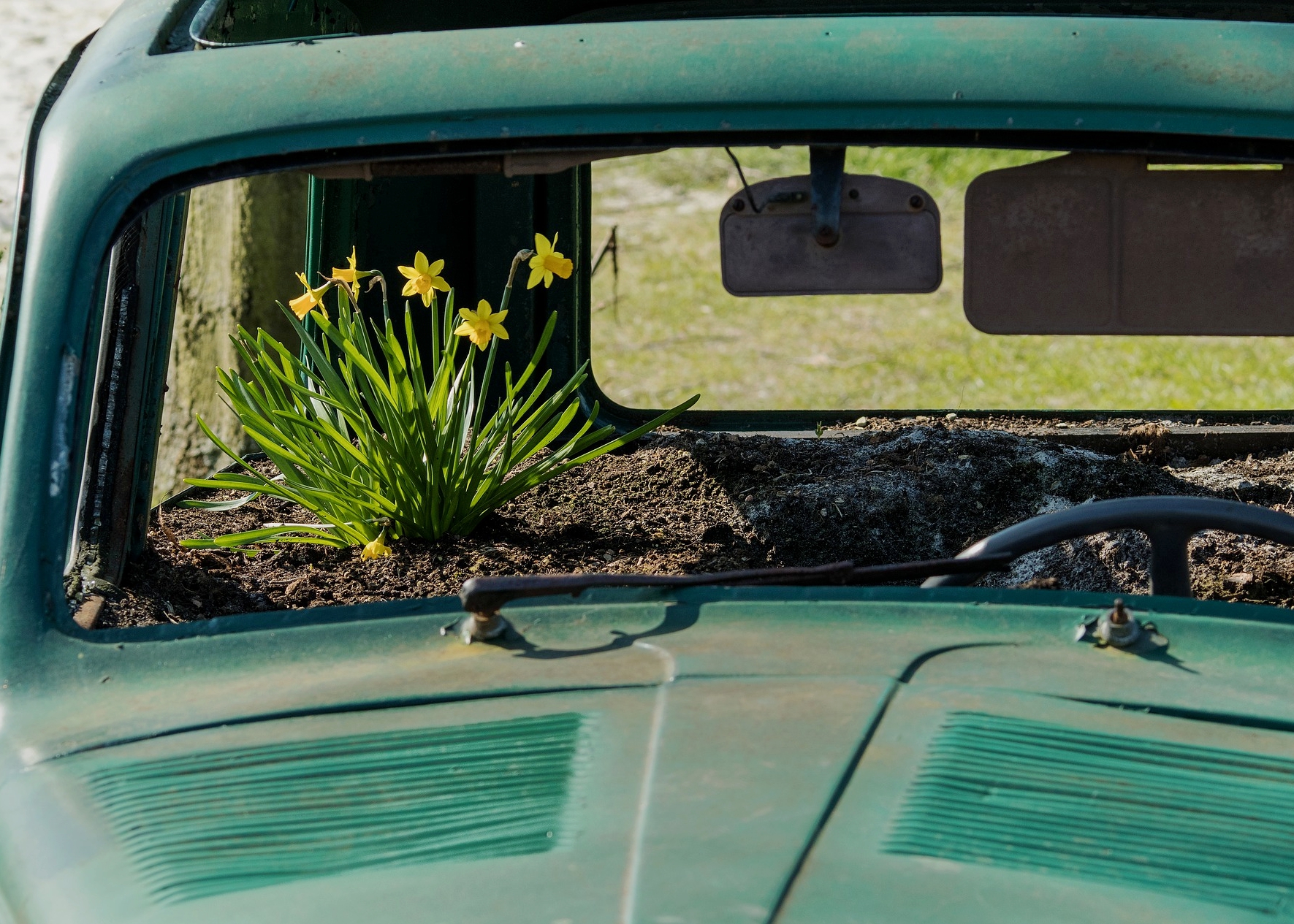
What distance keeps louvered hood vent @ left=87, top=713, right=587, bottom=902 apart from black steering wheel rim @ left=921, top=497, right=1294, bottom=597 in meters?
0.51

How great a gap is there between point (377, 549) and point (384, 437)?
0.20 m

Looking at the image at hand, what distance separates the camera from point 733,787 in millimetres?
1125

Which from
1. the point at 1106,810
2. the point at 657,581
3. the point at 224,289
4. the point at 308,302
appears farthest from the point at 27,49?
the point at 1106,810

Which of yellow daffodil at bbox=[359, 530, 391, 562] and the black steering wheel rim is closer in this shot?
the black steering wheel rim

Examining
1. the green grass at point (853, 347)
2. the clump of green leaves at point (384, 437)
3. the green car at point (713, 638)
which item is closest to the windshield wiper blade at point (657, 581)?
the green car at point (713, 638)

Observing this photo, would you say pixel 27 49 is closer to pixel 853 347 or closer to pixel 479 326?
pixel 853 347

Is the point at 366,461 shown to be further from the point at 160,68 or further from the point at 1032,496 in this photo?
the point at 1032,496

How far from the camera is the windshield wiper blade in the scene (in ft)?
4.47

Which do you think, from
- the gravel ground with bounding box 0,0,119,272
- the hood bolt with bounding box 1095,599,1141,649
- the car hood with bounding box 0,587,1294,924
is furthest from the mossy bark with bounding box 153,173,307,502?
the hood bolt with bounding box 1095,599,1141,649

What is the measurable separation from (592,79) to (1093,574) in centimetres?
143

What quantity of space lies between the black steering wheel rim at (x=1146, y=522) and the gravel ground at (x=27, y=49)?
592 centimetres

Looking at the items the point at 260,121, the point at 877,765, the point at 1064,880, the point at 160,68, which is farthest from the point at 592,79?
the point at 1064,880

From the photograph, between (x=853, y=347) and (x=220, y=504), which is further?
(x=853, y=347)

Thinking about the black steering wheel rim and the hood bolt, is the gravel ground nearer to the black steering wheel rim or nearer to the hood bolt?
the black steering wheel rim
